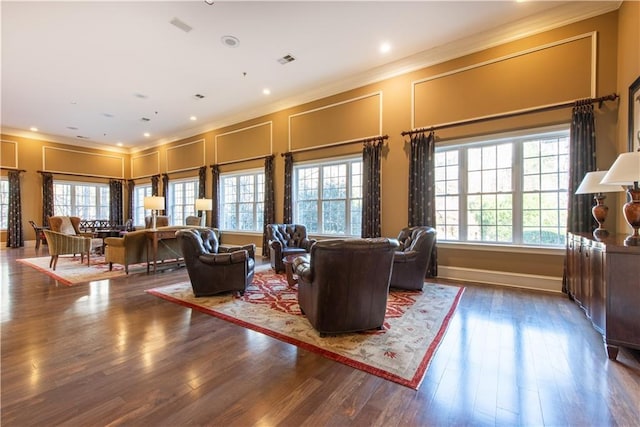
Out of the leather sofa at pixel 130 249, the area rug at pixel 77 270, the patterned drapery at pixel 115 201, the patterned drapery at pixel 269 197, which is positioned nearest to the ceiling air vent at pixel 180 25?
the patterned drapery at pixel 269 197

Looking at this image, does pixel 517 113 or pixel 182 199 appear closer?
pixel 517 113

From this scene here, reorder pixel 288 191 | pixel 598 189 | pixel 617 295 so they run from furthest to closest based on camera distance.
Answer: pixel 288 191 → pixel 598 189 → pixel 617 295

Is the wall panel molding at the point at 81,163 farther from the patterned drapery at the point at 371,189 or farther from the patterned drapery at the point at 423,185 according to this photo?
the patterned drapery at the point at 423,185

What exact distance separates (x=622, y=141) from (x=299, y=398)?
4.54 m

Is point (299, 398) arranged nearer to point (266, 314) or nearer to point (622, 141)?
point (266, 314)

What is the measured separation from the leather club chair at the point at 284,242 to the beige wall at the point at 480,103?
115 centimetres

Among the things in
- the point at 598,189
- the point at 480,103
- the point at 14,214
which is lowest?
the point at 14,214

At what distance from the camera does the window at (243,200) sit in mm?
7500

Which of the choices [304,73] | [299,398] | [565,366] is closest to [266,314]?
[299,398]

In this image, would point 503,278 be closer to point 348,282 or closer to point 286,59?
point 348,282

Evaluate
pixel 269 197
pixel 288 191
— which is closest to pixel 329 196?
pixel 288 191

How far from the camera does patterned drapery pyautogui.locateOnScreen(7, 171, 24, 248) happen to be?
8.72 meters

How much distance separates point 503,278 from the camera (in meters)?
4.27

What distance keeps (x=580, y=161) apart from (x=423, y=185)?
6.55ft
